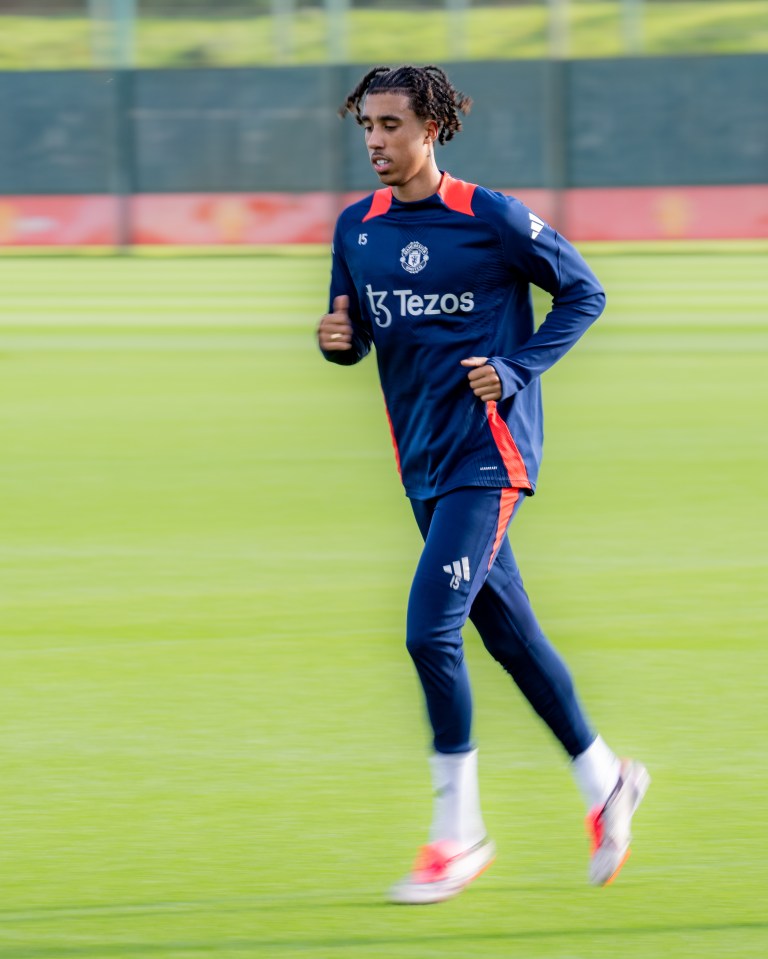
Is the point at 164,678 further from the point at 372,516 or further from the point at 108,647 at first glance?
the point at 372,516

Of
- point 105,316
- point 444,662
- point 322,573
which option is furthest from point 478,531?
point 105,316

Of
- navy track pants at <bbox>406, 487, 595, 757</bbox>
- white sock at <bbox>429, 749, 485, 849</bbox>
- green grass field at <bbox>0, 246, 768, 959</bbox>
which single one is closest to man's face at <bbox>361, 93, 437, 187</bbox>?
navy track pants at <bbox>406, 487, 595, 757</bbox>

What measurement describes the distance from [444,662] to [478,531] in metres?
0.32

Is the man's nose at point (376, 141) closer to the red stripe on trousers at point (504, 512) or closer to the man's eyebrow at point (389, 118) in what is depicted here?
the man's eyebrow at point (389, 118)

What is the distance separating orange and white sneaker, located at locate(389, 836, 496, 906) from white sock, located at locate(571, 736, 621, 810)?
31cm

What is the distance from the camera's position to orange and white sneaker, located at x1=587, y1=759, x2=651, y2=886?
473cm

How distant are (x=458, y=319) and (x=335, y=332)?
1.14 ft

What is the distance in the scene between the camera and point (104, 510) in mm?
10414

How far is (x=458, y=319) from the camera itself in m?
4.75

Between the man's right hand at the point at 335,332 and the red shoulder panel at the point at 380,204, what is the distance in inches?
9.9

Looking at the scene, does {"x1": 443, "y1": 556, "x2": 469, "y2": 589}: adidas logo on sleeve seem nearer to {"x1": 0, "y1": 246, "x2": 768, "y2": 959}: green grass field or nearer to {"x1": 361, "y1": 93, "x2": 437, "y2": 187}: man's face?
{"x1": 0, "y1": 246, "x2": 768, "y2": 959}: green grass field

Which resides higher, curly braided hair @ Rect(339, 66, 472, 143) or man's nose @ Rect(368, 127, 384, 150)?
curly braided hair @ Rect(339, 66, 472, 143)

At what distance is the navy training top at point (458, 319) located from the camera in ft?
15.5

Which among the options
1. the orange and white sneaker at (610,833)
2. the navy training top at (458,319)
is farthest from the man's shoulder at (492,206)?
the orange and white sneaker at (610,833)
